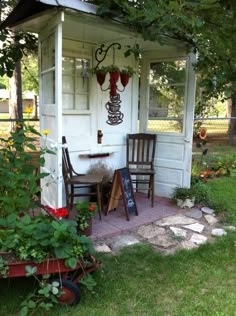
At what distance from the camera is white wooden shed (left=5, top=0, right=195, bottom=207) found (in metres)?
3.26

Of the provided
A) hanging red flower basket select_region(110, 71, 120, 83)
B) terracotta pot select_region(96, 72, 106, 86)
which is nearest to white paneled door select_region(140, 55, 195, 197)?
hanging red flower basket select_region(110, 71, 120, 83)

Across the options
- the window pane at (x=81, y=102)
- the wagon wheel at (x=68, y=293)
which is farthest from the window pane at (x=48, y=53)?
the wagon wheel at (x=68, y=293)

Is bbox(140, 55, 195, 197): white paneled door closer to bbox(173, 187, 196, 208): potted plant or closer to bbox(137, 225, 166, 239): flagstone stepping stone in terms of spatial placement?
bbox(173, 187, 196, 208): potted plant

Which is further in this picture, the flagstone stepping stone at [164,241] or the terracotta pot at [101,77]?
the terracotta pot at [101,77]

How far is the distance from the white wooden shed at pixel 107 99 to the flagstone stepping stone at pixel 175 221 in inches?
26.8

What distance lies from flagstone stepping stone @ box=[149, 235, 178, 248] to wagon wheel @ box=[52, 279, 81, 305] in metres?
1.16

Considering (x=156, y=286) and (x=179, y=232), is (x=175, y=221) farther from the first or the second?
(x=156, y=286)

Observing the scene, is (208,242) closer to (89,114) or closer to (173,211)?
(173,211)

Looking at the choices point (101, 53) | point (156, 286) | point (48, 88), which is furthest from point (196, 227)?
point (101, 53)

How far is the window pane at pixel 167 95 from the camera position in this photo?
4176 mm

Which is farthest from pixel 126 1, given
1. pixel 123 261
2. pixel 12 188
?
pixel 123 261

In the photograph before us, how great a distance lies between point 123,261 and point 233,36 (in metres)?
2.60

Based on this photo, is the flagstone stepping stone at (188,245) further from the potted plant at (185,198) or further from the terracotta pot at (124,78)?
the terracotta pot at (124,78)

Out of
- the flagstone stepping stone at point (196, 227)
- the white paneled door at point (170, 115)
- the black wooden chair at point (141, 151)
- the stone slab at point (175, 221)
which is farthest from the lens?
the black wooden chair at point (141, 151)
